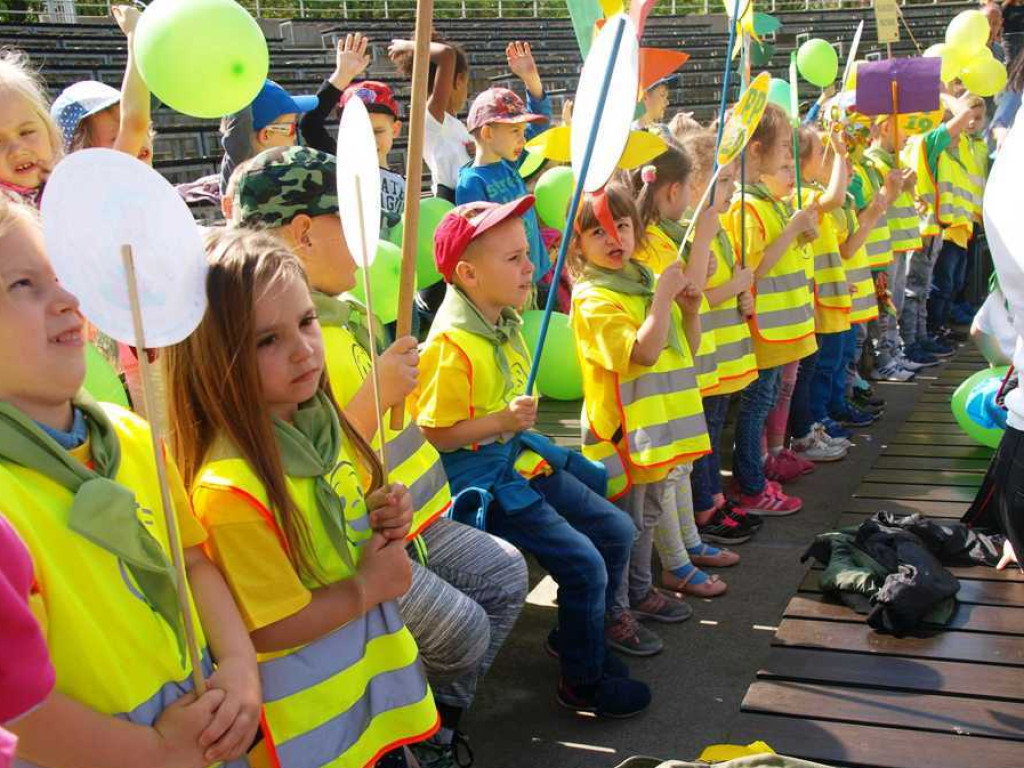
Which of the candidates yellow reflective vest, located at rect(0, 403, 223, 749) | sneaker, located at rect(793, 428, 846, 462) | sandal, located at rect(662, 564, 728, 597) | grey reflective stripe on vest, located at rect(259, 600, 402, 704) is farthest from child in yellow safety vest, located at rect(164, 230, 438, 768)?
sneaker, located at rect(793, 428, 846, 462)

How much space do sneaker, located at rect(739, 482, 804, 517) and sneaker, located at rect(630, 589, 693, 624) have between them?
111 centimetres

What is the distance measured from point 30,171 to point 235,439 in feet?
4.45

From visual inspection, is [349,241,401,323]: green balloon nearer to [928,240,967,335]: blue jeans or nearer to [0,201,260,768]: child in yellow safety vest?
[0,201,260,768]: child in yellow safety vest

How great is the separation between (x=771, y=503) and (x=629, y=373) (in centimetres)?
153

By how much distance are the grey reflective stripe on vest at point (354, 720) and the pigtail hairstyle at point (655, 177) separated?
2.31 m

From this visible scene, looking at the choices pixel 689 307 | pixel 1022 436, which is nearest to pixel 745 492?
pixel 689 307

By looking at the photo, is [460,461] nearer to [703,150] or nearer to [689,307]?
[689,307]

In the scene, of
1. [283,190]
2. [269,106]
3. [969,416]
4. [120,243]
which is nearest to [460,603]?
[283,190]

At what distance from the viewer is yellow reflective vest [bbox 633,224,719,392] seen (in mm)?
3928

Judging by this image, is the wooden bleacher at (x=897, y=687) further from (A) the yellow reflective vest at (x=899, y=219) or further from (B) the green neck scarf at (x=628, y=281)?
(A) the yellow reflective vest at (x=899, y=219)

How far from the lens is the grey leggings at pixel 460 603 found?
96.9 inches

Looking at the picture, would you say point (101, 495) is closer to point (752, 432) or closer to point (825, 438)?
point (752, 432)

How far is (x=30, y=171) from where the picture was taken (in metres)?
2.85

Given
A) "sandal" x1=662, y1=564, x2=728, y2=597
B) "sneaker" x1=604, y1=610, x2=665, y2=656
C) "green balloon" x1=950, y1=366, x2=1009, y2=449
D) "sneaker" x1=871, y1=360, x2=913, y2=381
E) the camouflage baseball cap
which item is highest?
the camouflage baseball cap
